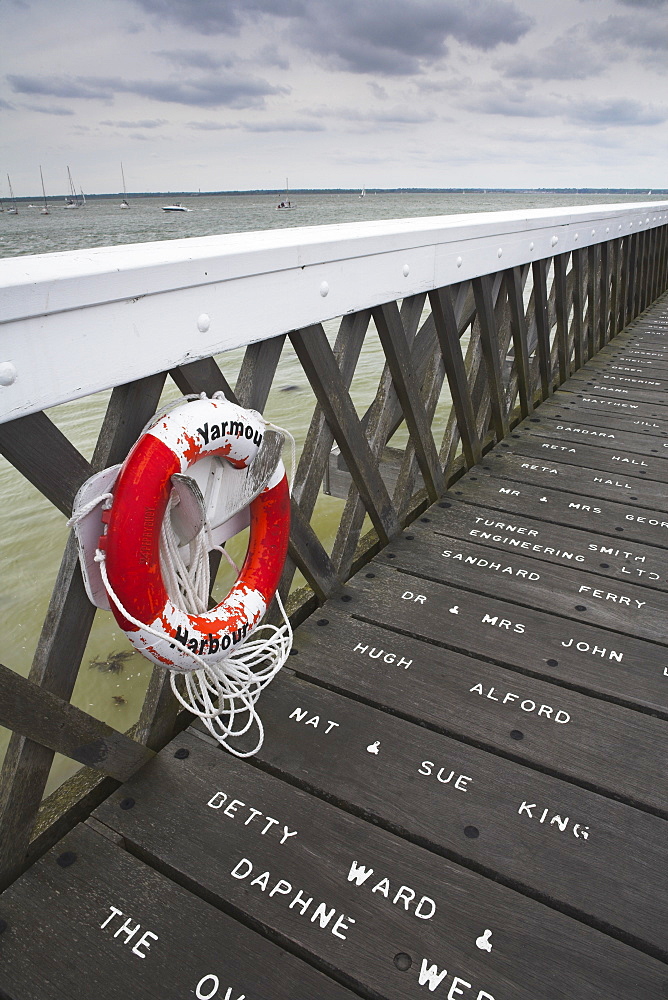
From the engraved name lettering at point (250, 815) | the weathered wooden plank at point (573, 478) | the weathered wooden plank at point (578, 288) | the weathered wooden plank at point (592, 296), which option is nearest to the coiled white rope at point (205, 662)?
the engraved name lettering at point (250, 815)

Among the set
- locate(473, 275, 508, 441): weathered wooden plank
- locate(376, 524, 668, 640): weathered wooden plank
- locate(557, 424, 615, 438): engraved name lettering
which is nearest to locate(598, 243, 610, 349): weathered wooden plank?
locate(557, 424, 615, 438): engraved name lettering

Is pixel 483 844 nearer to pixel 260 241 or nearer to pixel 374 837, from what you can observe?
pixel 374 837

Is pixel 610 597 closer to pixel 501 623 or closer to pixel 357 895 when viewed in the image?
pixel 501 623

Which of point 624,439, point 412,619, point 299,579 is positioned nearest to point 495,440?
point 624,439

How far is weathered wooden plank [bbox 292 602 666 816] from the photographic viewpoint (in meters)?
1.44

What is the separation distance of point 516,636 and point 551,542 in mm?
617

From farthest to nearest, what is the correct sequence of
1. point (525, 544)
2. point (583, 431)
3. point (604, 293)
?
point (604, 293) < point (583, 431) < point (525, 544)

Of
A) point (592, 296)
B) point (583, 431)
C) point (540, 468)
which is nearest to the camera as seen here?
point (540, 468)

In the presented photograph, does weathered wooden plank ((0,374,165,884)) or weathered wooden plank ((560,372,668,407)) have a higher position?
weathered wooden plank ((560,372,668,407))

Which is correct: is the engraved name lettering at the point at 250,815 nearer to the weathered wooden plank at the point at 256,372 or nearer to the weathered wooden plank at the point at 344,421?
the weathered wooden plank at the point at 256,372

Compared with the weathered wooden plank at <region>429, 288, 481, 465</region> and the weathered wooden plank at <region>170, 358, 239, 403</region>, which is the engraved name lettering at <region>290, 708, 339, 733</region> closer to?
the weathered wooden plank at <region>170, 358, 239, 403</region>

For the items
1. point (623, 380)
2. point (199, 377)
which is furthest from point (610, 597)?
point (623, 380)

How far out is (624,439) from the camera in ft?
→ 11.1

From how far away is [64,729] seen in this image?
1.24 metres
